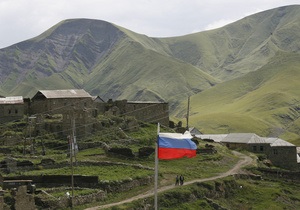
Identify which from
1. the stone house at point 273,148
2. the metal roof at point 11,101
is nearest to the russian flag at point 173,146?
the metal roof at point 11,101

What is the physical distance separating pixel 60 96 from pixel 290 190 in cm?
4781

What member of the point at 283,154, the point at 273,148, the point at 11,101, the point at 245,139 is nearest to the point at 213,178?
the point at 283,154

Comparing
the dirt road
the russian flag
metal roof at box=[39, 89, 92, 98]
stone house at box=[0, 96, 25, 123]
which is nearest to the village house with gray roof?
the dirt road

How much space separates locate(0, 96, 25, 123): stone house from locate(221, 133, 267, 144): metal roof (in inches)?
1929

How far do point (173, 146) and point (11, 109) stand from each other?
6670 centimetres

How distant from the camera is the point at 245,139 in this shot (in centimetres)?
11038

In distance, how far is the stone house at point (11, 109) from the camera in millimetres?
91750

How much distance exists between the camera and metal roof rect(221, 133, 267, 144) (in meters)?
107

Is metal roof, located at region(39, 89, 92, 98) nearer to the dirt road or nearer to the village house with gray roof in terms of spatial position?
the dirt road

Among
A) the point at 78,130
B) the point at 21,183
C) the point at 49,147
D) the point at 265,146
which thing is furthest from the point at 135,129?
the point at 21,183

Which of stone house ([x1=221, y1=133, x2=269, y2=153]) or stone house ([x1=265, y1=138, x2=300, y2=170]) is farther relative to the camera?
stone house ([x1=221, y1=133, x2=269, y2=153])

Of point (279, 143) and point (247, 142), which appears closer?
point (279, 143)

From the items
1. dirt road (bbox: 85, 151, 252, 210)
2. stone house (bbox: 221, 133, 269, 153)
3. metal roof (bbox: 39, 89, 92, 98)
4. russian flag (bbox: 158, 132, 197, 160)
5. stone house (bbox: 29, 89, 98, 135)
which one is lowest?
dirt road (bbox: 85, 151, 252, 210)

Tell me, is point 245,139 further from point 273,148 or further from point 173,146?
point 173,146
